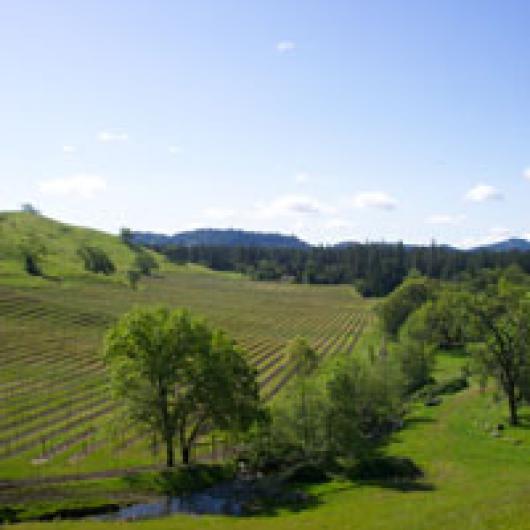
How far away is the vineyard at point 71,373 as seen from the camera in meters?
62.2

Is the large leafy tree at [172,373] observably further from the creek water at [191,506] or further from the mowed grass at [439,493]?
the mowed grass at [439,493]

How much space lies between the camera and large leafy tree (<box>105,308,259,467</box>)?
53.1m

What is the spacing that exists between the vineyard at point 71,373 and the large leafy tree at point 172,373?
13.2 ft

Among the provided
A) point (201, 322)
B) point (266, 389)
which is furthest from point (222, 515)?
point (266, 389)

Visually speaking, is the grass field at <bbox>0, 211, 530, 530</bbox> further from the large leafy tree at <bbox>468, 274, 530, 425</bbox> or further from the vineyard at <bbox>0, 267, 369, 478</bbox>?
the large leafy tree at <bbox>468, 274, 530, 425</bbox>

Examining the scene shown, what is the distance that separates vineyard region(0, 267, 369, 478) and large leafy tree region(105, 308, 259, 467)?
4.03 metres

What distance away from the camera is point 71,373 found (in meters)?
103

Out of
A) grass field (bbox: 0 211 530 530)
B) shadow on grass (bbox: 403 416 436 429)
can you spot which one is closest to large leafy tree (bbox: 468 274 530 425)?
grass field (bbox: 0 211 530 530)

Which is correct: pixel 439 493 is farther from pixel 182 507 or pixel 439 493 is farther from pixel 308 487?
pixel 182 507

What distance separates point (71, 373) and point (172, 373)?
2261 inches

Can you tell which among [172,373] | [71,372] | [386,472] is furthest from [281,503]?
[71,372]

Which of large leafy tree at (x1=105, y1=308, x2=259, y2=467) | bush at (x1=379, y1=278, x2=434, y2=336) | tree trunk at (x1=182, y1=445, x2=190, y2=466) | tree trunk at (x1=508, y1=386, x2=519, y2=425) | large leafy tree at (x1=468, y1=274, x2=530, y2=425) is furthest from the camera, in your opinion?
bush at (x1=379, y1=278, x2=434, y2=336)

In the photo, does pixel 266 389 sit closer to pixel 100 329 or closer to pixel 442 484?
pixel 442 484

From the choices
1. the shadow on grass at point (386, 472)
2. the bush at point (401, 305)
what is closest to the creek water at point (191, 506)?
the shadow on grass at point (386, 472)
